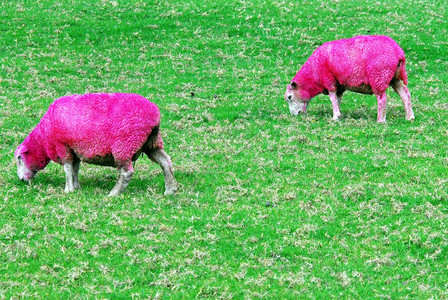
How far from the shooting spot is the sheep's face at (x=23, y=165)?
40.7ft

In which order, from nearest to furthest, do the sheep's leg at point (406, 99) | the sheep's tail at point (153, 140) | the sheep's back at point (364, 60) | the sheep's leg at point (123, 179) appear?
the sheep's leg at point (123, 179), the sheep's tail at point (153, 140), the sheep's back at point (364, 60), the sheep's leg at point (406, 99)

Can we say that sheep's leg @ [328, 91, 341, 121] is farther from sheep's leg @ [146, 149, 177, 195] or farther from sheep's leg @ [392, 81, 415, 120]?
sheep's leg @ [146, 149, 177, 195]

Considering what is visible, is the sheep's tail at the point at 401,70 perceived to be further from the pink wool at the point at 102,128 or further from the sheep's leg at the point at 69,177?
the sheep's leg at the point at 69,177

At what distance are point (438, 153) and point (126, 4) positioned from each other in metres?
15.7

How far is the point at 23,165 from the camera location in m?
12.4

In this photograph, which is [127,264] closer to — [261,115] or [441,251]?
[441,251]

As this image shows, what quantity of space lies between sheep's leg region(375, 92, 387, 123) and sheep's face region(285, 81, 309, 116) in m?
2.12

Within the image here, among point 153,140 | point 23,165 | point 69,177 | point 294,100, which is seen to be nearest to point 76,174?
point 69,177

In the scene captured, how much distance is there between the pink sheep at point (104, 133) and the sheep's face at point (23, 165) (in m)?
0.48

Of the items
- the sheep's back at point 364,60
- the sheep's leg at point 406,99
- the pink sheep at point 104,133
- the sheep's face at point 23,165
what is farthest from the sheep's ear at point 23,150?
the sheep's leg at point 406,99

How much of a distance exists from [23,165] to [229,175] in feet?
12.5

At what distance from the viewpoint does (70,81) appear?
19766mm

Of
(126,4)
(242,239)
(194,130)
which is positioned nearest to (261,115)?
(194,130)

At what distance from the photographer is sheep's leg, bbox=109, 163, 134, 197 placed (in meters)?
11.4
